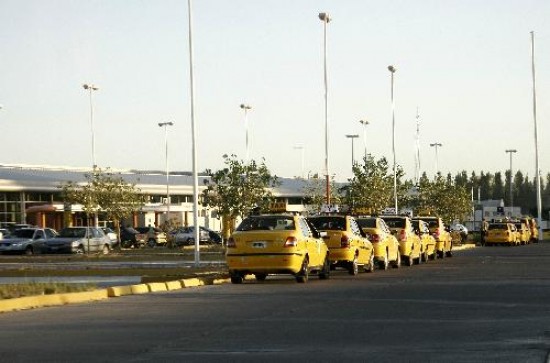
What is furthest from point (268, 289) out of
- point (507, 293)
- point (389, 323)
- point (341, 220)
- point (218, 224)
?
point (218, 224)

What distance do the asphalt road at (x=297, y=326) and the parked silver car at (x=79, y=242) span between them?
35939 mm

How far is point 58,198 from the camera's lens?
11012cm

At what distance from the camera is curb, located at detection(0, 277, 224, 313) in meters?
22.2

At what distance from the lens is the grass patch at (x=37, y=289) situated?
23.8 metres

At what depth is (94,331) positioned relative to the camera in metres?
17.0

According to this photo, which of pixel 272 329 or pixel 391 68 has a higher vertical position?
pixel 391 68

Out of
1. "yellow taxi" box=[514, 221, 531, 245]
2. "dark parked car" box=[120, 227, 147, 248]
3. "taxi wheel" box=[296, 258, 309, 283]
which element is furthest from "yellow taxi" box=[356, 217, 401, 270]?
"dark parked car" box=[120, 227, 147, 248]

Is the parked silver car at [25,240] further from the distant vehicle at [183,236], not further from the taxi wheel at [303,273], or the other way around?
the taxi wheel at [303,273]

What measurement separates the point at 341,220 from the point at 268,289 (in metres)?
7.86

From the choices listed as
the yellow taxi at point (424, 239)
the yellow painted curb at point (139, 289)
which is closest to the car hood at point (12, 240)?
the yellow taxi at point (424, 239)

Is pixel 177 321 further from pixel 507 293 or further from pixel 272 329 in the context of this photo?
pixel 507 293

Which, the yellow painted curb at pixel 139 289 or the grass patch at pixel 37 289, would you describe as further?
the yellow painted curb at pixel 139 289

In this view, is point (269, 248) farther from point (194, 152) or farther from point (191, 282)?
point (194, 152)

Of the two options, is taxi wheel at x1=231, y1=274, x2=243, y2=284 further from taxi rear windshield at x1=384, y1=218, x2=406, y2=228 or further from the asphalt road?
taxi rear windshield at x1=384, y1=218, x2=406, y2=228
